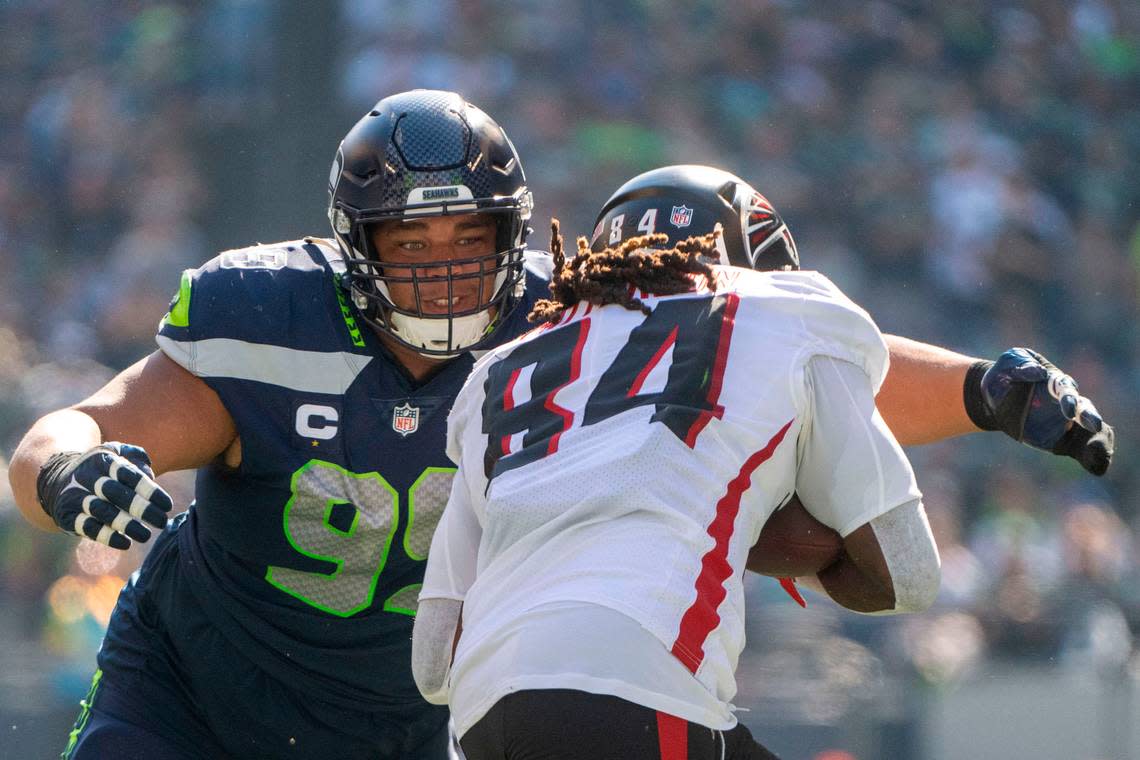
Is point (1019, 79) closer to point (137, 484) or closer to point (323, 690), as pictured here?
point (323, 690)

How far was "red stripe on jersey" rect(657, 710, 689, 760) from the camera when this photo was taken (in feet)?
6.02

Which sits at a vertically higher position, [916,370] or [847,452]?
[847,452]

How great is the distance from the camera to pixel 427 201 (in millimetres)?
2957

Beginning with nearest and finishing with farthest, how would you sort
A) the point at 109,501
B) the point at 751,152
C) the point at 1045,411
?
the point at 109,501, the point at 1045,411, the point at 751,152

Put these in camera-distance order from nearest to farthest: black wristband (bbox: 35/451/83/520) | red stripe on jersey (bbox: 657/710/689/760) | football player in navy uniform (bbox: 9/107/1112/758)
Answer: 1. red stripe on jersey (bbox: 657/710/689/760)
2. black wristband (bbox: 35/451/83/520)
3. football player in navy uniform (bbox: 9/107/1112/758)

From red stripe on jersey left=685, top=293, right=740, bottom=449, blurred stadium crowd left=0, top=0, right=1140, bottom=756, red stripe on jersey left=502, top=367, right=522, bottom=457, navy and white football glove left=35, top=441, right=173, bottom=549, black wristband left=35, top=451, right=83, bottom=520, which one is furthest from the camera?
blurred stadium crowd left=0, top=0, right=1140, bottom=756

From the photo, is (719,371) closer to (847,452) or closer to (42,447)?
(847,452)

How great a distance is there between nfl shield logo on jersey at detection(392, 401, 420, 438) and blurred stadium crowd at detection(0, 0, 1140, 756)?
3.78m

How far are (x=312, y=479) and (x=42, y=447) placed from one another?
1.63ft

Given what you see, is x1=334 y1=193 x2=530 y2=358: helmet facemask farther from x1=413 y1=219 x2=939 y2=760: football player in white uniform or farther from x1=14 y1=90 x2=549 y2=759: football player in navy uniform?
x1=413 y1=219 x2=939 y2=760: football player in white uniform

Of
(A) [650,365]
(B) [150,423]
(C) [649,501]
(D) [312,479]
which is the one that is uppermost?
(A) [650,365]

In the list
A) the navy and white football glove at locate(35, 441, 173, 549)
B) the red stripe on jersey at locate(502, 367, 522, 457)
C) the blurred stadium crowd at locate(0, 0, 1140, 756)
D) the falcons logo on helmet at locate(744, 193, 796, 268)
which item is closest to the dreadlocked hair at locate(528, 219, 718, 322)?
the red stripe on jersey at locate(502, 367, 522, 457)

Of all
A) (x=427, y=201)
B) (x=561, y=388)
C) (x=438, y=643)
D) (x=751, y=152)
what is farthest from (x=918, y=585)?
(x=751, y=152)

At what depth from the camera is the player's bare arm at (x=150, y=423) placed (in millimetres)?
2625
